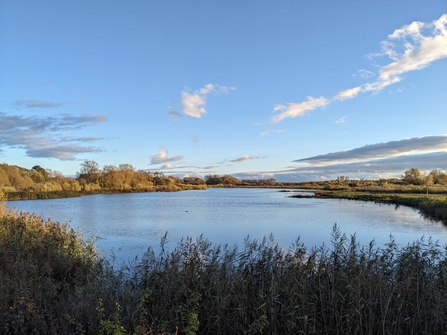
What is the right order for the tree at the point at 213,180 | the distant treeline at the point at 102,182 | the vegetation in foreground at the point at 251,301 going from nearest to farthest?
the vegetation in foreground at the point at 251,301 → the distant treeline at the point at 102,182 → the tree at the point at 213,180

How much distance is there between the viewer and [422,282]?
4977mm

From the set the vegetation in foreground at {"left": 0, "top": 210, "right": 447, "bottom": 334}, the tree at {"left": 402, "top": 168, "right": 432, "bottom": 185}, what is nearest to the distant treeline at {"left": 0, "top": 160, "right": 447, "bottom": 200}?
the tree at {"left": 402, "top": 168, "right": 432, "bottom": 185}

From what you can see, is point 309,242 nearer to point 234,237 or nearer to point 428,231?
point 234,237

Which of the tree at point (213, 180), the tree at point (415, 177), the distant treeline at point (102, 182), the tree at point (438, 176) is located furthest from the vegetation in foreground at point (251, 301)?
the tree at point (213, 180)

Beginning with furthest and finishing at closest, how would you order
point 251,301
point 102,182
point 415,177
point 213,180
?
point 213,180 < point 102,182 < point 415,177 < point 251,301

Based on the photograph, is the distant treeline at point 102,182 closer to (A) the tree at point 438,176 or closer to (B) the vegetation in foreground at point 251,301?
(A) the tree at point 438,176

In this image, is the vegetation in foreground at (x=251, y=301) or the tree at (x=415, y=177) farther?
the tree at (x=415, y=177)

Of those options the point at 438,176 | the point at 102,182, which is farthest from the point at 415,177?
the point at 102,182

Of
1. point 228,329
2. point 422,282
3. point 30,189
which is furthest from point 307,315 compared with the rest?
point 30,189

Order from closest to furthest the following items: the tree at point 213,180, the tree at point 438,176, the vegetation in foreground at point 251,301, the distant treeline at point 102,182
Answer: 1. the vegetation in foreground at point 251,301
2. the distant treeline at point 102,182
3. the tree at point 438,176
4. the tree at point 213,180

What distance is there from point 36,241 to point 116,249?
3.01 meters

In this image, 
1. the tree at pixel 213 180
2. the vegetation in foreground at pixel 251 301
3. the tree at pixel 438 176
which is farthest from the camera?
the tree at pixel 213 180

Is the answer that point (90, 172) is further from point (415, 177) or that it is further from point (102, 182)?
point (415, 177)

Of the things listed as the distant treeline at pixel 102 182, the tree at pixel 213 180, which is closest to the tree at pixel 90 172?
the distant treeline at pixel 102 182
